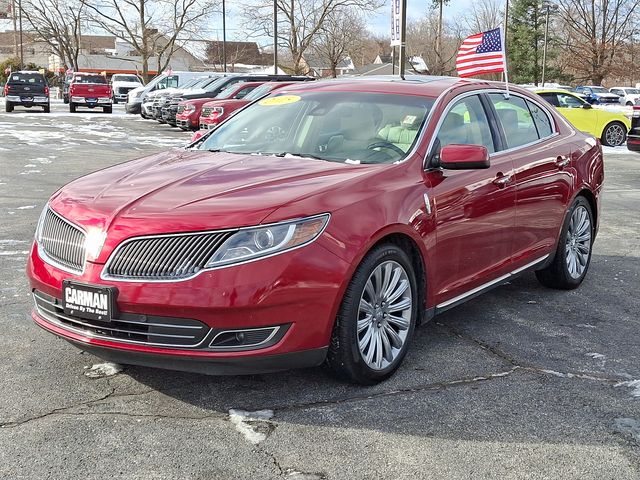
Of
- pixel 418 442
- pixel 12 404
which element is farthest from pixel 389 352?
pixel 12 404

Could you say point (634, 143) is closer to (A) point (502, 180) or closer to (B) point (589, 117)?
(B) point (589, 117)

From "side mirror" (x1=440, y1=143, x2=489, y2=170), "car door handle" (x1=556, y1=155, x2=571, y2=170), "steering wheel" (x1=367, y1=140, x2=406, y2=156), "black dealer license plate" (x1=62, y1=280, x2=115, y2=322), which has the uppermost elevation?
"steering wheel" (x1=367, y1=140, x2=406, y2=156)

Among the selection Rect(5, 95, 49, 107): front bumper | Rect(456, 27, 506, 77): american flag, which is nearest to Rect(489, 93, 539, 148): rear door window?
Rect(456, 27, 506, 77): american flag

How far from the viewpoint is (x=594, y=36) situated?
70.5 m

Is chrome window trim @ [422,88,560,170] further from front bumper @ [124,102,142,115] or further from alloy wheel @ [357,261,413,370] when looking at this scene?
front bumper @ [124,102,142,115]

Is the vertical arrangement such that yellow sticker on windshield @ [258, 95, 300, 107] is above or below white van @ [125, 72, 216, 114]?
below

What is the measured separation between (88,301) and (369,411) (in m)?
1.41

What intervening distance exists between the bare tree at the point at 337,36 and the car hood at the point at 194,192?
53.9 meters

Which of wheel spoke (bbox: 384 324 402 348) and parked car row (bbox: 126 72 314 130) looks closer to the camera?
wheel spoke (bbox: 384 324 402 348)

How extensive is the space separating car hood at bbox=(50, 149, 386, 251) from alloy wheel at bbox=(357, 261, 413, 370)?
535mm

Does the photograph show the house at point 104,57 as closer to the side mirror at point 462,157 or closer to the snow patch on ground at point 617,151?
the snow patch on ground at point 617,151

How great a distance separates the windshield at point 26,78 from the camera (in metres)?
32.3

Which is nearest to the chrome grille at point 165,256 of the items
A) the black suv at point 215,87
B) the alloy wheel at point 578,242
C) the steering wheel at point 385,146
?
the steering wheel at point 385,146

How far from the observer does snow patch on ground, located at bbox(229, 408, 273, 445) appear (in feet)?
10.8
